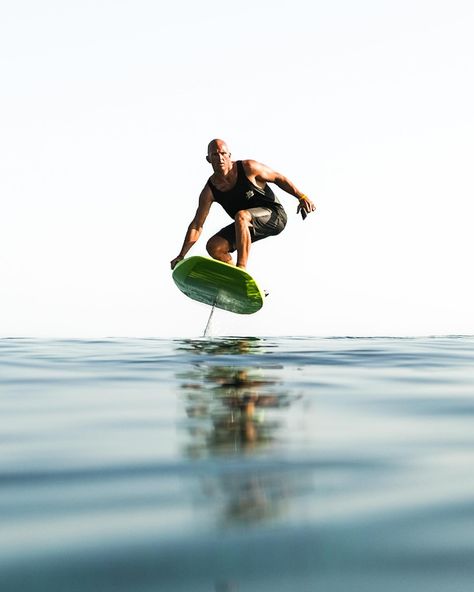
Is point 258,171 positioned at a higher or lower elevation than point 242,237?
higher

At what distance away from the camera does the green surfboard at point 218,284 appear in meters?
9.51

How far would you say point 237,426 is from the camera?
288cm

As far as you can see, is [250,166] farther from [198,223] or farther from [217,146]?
[198,223]

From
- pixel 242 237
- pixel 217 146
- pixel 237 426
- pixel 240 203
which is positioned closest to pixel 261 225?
pixel 240 203

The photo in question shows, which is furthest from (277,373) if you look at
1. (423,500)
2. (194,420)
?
(423,500)

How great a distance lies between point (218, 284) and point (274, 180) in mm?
1556

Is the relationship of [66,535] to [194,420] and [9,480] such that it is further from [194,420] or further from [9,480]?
[194,420]

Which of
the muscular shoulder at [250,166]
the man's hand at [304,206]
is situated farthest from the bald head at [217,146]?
the man's hand at [304,206]

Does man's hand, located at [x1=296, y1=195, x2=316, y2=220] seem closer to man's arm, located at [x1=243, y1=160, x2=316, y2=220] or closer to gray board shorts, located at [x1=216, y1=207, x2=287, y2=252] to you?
man's arm, located at [x1=243, y1=160, x2=316, y2=220]

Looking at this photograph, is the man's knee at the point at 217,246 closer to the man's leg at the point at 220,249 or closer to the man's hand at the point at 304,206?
the man's leg at the point at 220,249

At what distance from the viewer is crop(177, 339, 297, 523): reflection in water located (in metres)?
1.84

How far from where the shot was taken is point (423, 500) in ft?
6.17

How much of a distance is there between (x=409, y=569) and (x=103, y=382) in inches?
135

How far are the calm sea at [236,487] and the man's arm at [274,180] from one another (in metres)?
5.40
